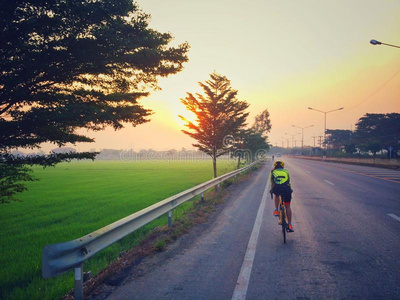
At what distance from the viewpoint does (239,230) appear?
6391mm

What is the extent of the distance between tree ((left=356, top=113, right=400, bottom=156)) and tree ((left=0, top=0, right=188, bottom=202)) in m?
75.4

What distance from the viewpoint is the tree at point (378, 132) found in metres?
67.2

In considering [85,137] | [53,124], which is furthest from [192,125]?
[53,124]

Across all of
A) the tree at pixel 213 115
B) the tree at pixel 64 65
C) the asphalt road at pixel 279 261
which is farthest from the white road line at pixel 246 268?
the tree at pixel 213 115

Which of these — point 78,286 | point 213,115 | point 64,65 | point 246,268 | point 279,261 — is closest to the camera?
point 78,286

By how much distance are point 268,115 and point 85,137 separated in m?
58.1

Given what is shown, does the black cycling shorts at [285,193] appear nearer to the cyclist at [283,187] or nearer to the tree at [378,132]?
the cyclist at [283,187]

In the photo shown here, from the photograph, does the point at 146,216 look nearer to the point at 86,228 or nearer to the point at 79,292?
the point at 79,292

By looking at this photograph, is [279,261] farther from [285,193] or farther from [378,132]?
[378,132]

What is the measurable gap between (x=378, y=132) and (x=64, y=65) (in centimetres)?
8681

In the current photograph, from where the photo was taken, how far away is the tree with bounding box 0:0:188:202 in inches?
200

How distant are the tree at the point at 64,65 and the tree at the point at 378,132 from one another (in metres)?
75.4

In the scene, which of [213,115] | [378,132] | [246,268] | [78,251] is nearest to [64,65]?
[78,251]

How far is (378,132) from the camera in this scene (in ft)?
239
